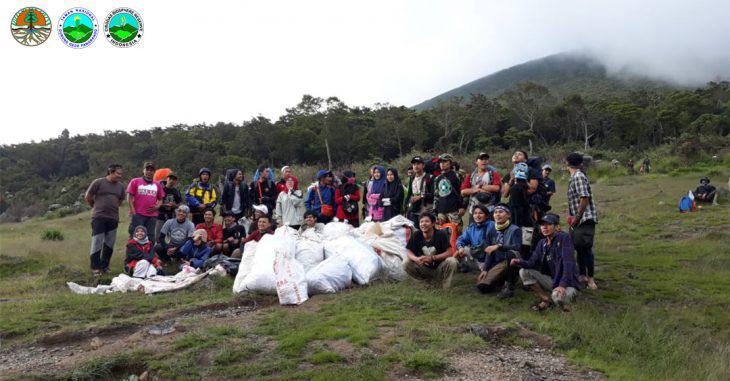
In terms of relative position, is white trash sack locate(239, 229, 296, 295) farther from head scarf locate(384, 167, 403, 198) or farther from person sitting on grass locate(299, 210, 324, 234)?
head scarf locate(384, 167, 403, 198)

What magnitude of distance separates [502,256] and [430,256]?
2.47ft

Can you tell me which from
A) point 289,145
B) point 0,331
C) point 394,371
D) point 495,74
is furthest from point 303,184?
point 495,74

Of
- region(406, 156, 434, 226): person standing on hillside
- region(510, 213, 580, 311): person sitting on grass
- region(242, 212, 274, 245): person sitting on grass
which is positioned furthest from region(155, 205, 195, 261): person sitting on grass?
region(510, 213, 580, 311): person sitting on grass

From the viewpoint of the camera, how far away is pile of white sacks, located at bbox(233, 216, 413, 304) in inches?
205

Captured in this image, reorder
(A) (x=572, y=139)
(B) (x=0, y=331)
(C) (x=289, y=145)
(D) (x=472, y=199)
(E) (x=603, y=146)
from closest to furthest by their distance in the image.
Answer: (B) (x=0, y=331), (D) (x=472, y=199), (C) (x=289, y=145), (E) (x=603, y=146), (A) (x=572, y=139)

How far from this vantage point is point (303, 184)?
835 inches

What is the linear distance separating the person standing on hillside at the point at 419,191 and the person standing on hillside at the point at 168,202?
361 centimetres

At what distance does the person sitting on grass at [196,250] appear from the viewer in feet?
22.5

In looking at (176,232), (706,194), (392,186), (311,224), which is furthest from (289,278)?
(706,194)

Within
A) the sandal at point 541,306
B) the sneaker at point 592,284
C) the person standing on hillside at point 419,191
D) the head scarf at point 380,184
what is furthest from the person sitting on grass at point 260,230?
the sneaker at point 592,284

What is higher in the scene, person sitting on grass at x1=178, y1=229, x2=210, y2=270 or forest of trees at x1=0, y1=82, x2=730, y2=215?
forest of trees at x1=0, y1=82, x2=730, y2=215

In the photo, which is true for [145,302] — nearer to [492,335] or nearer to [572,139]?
[492,335]

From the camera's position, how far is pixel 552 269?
15.4 feet

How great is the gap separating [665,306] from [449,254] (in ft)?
7.20
